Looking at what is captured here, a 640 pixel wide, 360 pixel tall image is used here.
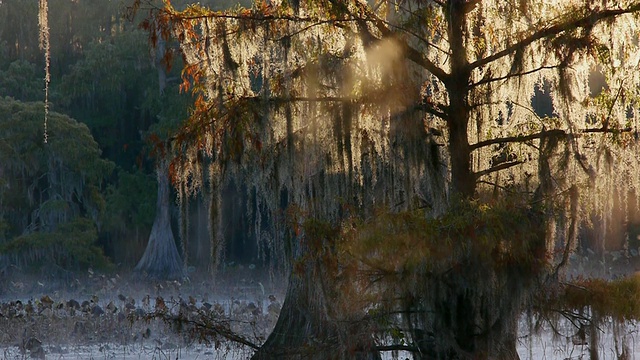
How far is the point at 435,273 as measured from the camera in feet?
21.2

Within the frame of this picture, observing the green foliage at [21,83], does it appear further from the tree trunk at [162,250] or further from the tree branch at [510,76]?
the tree branch at [510,76]

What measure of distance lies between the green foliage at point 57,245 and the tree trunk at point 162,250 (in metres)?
2.46

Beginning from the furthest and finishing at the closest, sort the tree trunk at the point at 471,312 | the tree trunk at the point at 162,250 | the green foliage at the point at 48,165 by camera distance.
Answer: the tree trunk at the point at 162,250 → the green foliage at the point at 48,165 → the tree trunk at the point at 471,312

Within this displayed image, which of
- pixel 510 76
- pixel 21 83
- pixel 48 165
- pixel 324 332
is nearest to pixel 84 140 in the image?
pixel 48 165

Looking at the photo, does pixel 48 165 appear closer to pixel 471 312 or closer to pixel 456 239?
pixel 471 312

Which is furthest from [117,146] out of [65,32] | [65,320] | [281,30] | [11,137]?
[281,30]

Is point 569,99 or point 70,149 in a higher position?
point 70,149

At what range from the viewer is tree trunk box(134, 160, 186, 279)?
2539 centimetres

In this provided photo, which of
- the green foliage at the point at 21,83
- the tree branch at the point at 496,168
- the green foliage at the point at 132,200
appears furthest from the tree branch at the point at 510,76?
the green foliage at the point at 21,83

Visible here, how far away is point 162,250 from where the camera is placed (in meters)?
25.8

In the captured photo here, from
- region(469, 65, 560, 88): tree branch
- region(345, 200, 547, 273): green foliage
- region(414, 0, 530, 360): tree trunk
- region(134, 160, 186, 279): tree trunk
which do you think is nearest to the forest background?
region(134, 160, 186, 279): tree trunk

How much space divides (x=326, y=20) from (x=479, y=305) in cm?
237

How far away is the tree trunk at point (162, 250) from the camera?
2539cm

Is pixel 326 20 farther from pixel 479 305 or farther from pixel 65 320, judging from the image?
pixel 65 320
